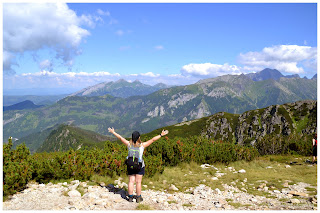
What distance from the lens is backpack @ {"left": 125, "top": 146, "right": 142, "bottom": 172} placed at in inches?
314

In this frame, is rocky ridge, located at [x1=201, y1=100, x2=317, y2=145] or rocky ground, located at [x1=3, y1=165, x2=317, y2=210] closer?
rocky ground, located at [x1=3, y1=165, x2=317, y2=210]

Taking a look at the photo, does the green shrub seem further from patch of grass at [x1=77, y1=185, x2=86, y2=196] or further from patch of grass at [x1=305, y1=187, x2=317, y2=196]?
patch of grass at [x1=305, y1=187, x2=317, y2=196]

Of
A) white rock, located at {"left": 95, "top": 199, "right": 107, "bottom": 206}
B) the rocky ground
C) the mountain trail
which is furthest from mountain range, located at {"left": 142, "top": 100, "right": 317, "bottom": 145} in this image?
white rock, located at {"left": 95, "top": 199, "right": 107, "bottom": 206}

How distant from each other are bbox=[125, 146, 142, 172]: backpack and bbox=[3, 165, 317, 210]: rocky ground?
51.2 inches

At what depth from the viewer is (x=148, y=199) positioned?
8398mm

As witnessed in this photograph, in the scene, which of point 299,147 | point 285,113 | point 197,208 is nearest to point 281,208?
point 197,208

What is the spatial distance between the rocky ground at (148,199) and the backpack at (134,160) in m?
1.30

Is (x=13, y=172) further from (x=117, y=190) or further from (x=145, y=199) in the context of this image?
(x=145, y=199)

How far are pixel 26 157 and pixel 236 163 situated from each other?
51.3 feet

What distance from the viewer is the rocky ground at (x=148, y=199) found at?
7410mm

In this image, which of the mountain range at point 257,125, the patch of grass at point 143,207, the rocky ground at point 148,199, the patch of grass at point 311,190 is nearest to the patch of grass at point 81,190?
the rocky ground at point 148,199

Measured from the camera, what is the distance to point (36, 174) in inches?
414

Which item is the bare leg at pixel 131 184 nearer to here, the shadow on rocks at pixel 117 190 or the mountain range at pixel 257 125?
the shadow on rocks at pixel 117 190

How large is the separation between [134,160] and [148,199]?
1.77m
